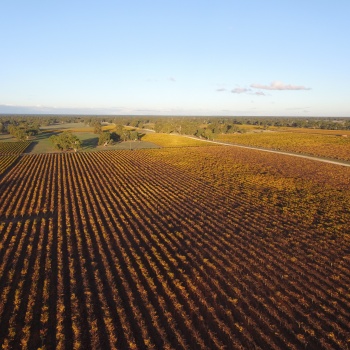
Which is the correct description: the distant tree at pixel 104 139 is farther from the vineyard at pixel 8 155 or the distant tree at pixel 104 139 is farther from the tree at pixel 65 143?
the vineyard at pixel 8 155

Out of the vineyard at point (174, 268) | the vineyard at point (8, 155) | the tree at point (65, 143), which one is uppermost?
the tree at point (65, 143)

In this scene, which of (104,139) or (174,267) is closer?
(174,267)

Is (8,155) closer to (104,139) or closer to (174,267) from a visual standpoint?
(104,139)

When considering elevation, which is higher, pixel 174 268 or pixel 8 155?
pixel 8 155

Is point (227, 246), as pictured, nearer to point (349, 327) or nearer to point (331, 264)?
point (331, 264)

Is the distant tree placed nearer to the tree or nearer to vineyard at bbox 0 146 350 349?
the tree

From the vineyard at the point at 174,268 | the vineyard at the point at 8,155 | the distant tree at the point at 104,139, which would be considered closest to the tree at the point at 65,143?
the vineyard at the point at 8,155

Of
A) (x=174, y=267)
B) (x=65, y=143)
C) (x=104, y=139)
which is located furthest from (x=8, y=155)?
(x=174, y=267)

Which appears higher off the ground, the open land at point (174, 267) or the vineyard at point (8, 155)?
the vineyard at point (8, 155)

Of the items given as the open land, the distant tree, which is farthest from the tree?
the open land
